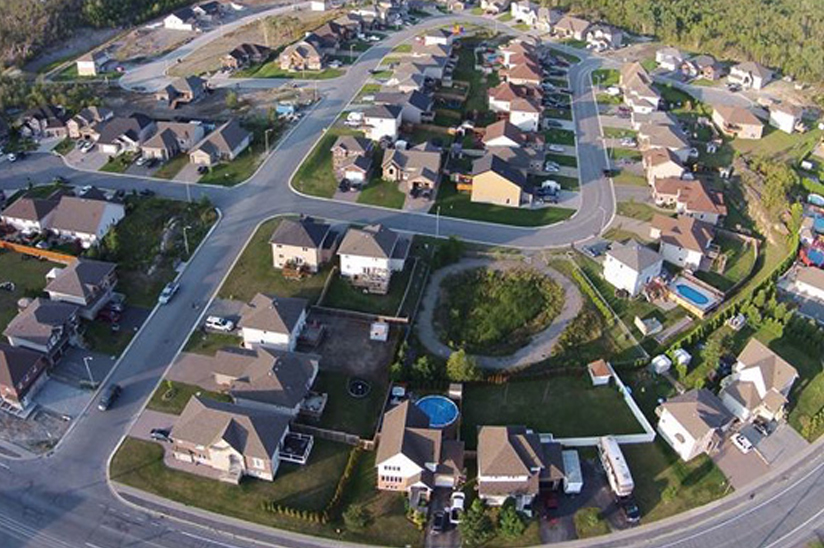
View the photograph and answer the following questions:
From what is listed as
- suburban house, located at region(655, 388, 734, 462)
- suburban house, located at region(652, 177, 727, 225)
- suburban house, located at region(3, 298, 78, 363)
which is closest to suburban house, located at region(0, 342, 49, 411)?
suburban house, located at region(3, 298, 78, 363)

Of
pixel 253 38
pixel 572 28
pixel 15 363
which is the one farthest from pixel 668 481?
pixel 253 38

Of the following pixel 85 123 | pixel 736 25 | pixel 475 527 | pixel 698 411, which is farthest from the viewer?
pixel 736 25

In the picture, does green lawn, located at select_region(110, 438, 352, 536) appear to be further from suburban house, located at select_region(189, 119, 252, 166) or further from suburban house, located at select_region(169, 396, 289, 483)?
suburban house, located at select_region(189, 119, 252, 166)

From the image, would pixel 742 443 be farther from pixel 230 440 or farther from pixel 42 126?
pixel 42 126

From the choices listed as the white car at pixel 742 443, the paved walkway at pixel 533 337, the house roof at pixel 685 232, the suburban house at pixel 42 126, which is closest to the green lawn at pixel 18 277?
the suburban house at pixel 42 126

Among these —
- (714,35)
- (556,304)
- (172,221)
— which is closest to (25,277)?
(172,221)
